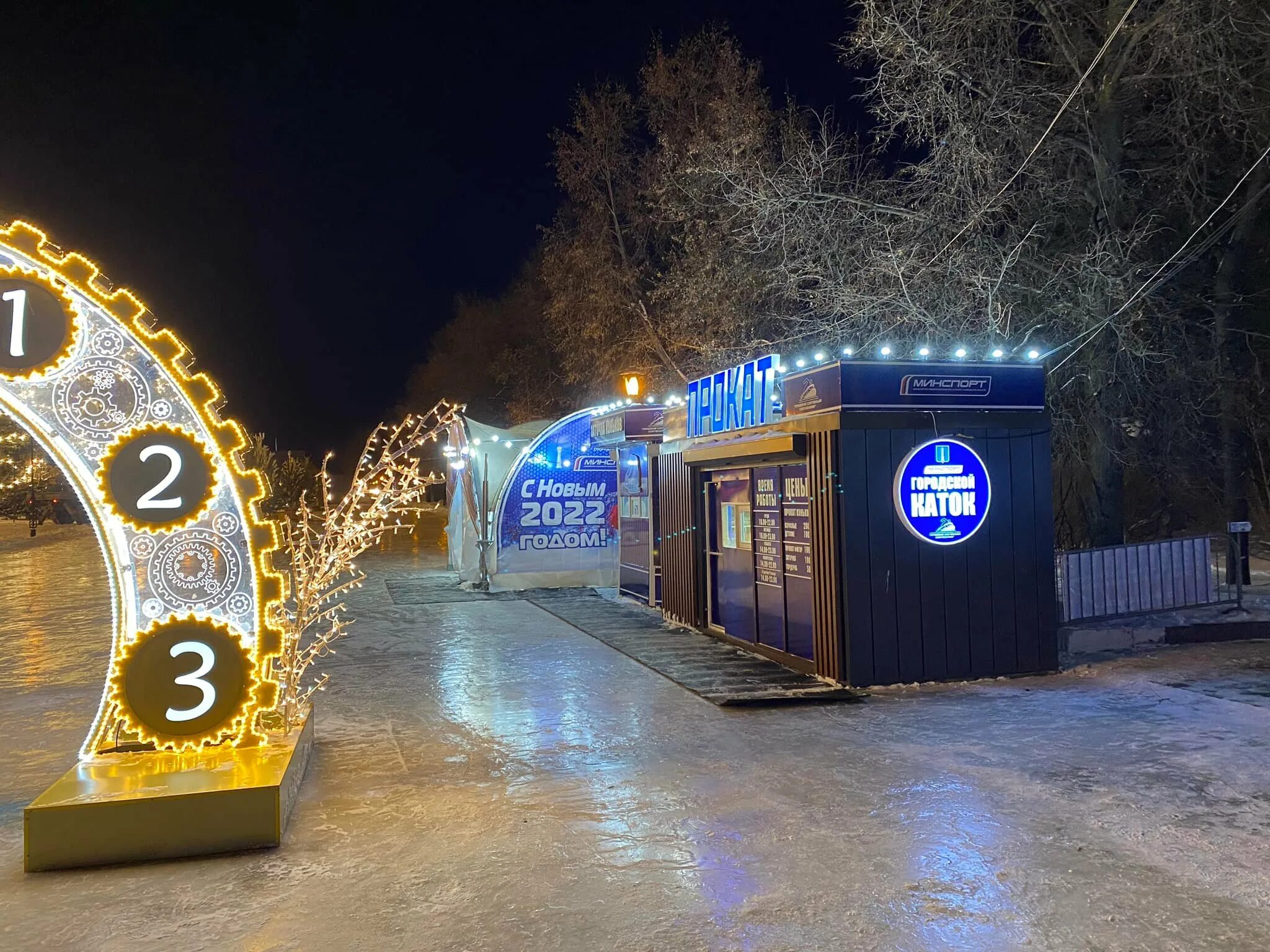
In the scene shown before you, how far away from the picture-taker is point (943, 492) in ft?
28.2

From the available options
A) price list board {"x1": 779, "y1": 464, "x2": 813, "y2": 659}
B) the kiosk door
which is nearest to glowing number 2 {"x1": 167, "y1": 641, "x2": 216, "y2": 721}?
price list board {"x1": 779, "y1": 464, "x2": 813, "y2": 659}

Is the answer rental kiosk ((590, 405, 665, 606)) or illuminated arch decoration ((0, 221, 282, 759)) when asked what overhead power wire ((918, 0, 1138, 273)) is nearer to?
rental kiosk ((590, 405, 665, 606))

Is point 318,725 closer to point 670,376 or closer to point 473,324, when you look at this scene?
point 670,376

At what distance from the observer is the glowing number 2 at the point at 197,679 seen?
5473mm

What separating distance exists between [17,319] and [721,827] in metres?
4.55

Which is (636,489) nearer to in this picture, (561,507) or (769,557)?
(561,507)

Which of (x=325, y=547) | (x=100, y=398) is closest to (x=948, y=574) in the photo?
(x=325, y=547)

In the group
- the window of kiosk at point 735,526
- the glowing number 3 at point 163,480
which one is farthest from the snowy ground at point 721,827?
the window of kiosk at point 735,526

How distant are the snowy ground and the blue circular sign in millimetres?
1379

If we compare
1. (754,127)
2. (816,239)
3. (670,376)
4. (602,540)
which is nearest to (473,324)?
(670,376)

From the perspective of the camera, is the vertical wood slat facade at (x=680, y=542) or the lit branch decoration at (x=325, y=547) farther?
the vertical wood slat facade at (x=680, y=542)

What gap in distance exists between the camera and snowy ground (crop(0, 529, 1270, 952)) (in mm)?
3977

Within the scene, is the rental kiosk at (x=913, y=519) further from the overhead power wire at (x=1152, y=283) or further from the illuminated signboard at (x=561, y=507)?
the illuminated signboard at (x=561, y=507)

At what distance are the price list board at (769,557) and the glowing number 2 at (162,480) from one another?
5816 millimetres
